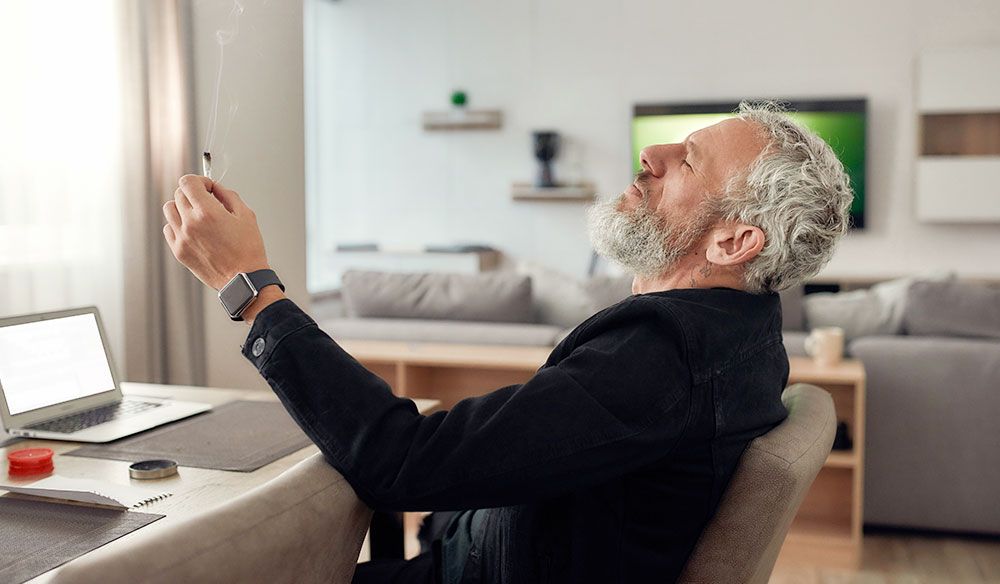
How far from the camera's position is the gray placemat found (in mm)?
1360

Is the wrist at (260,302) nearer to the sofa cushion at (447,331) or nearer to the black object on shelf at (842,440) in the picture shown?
the sofa cushion at (447,331)

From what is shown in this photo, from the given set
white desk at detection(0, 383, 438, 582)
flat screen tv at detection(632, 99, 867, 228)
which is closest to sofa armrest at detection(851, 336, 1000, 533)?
white desk at detection(0, 383, 438, 582)

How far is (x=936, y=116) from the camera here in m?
5.55

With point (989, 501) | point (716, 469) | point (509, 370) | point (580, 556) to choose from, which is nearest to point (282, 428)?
point (580, 556)

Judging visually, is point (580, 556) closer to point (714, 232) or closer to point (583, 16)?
point (714, 232)

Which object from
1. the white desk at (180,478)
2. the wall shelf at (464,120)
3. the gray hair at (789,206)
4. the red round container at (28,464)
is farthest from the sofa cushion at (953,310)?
the wall shelf at (464,120)

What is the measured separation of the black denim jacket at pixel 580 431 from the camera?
892mm

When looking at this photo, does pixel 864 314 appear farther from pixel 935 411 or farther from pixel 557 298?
pixel 557 298

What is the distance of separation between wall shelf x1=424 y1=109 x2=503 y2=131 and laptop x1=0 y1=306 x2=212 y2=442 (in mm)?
4723

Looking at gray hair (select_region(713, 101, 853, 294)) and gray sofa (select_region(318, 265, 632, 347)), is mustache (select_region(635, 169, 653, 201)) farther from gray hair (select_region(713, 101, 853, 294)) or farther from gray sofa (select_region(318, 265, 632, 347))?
gray sofa (select_region(318, 265, 632, 347))

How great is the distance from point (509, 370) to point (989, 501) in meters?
1.57

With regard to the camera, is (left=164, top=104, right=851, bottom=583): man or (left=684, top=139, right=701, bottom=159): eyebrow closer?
(left=164, top=104, right=851, bottom=583): man

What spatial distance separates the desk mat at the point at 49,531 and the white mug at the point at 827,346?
7.08ft

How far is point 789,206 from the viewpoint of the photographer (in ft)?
3.65
